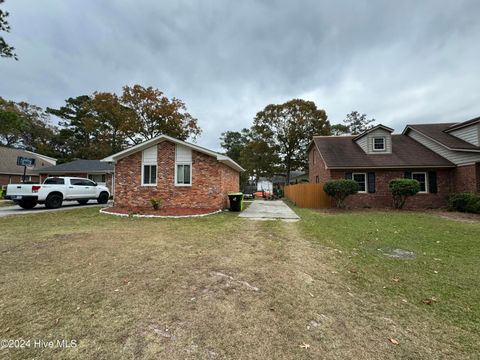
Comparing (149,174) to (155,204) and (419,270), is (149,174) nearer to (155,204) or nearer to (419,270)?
(155,204)

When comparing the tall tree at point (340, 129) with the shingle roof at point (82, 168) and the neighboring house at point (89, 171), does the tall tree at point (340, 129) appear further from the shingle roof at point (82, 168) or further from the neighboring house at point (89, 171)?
the shingle roof at point (82, 168)

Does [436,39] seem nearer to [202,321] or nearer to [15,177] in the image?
[202,321]

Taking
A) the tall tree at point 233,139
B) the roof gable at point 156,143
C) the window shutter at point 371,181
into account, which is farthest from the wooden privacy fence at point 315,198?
the tall tree at point 233,139

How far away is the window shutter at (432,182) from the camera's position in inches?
562

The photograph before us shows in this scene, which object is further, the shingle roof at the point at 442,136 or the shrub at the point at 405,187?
the shingle roof at the point at 442,136

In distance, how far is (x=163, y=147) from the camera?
1211cm

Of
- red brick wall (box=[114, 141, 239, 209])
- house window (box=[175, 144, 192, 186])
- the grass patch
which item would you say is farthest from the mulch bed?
the grass patch

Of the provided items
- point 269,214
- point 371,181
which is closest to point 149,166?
point 269,214

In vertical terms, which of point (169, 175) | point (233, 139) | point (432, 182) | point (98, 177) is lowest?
point (432, 182)

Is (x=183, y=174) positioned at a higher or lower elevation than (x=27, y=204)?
higher

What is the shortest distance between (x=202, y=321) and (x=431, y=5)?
14035 mm

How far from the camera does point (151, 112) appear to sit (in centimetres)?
2950

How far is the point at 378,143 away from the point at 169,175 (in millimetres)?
14741

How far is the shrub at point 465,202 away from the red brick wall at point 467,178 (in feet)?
2.80
